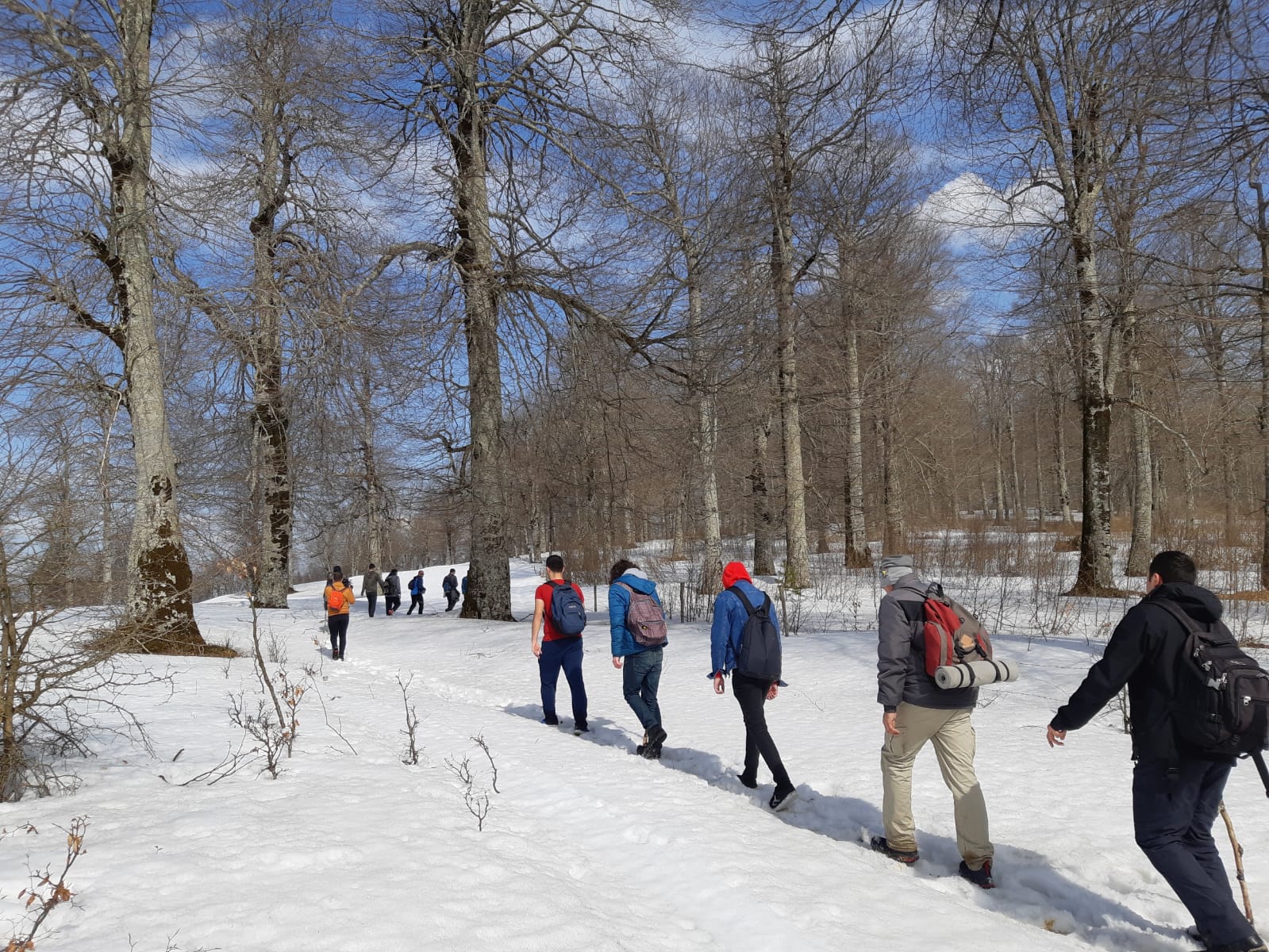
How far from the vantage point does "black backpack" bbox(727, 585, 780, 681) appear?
5.61 metres

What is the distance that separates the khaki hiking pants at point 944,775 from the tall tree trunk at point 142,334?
8.94m

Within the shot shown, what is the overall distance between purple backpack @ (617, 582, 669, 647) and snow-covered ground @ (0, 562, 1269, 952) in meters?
0.98

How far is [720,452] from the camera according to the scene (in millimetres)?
20797

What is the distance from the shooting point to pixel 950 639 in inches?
167

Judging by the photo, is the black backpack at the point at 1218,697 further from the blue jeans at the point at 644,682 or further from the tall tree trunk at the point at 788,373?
the tall tree trunk at the point at 788,373

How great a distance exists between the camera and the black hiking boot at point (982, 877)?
4.16m

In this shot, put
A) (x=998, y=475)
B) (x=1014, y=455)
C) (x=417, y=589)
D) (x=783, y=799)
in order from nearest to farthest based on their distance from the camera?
(x=783, y=799), (x=417, y=589), (x=1014, y=455), (x=998, y=475)

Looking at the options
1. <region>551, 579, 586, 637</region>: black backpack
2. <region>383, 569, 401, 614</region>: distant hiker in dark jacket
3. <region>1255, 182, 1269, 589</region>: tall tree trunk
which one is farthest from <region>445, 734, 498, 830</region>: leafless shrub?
<region>383, 569, 401, 614</region>: distant hiker in dark jacket

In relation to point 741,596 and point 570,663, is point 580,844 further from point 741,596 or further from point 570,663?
point 570,663

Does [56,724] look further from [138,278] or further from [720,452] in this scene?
[720,452]

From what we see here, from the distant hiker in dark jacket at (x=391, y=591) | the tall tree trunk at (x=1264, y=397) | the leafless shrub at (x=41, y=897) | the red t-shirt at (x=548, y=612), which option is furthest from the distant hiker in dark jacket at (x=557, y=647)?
the distant hiker in dark jacket at (x=391, y=591)

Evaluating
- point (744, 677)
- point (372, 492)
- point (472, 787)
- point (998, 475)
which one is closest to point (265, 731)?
point (472, 787)

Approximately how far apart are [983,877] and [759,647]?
1952 millimetres

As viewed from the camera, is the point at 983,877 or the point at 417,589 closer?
the point at 983,877
